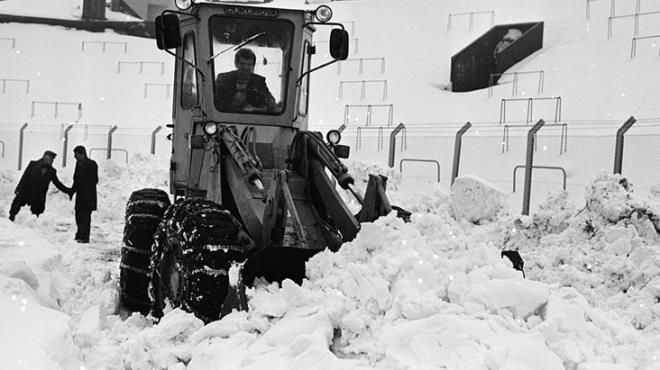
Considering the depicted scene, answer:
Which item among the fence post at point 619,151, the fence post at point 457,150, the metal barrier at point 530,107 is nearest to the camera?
the fence post at point 619,151

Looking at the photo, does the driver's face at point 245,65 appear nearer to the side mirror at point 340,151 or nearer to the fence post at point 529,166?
the side mirror at point 340,151

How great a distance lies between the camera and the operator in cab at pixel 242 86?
782 cm

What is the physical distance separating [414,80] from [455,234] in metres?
22.5

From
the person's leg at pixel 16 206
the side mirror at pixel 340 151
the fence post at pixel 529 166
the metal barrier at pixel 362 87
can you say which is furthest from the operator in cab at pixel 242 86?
the metal barrier at pixel 362 87

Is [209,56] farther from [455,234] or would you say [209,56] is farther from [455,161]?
[455,161]

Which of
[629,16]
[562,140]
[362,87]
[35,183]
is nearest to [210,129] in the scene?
[35,183]

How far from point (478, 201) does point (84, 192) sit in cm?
602

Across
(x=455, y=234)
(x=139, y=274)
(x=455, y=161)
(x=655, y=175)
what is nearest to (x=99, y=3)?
(x=455, y=161)

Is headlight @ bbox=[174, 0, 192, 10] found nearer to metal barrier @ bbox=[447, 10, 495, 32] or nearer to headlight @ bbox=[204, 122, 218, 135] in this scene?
headlight @ bbox=[204, 122, 218, 135]

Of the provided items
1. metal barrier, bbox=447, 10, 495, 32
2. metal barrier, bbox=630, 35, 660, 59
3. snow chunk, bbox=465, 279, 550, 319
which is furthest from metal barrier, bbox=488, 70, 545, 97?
snow chunk, bbox=465, 279, 550, 319

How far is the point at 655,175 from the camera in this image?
13328mm

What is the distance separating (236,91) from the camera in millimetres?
7844

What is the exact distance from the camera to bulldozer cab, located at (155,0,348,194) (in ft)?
25.5

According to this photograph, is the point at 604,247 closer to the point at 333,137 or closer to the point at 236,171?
the point at 333,137
